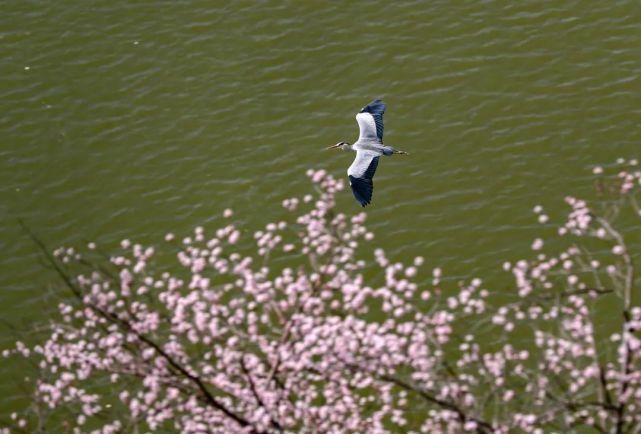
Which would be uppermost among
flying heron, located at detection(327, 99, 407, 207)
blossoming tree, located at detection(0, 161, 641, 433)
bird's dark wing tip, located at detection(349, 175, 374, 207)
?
flying heron, located at detection(327, 99, 407, 207)

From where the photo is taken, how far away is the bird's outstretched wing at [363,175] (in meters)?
22.8

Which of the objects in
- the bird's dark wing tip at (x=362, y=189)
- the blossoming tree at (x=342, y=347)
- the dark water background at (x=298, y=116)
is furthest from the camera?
the dark water background at (x=298, y=116)

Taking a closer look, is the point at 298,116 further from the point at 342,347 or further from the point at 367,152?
the point at 342,347

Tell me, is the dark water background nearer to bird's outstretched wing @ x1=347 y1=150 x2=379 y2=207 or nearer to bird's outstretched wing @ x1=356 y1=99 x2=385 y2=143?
bird's outstretched wing @ x1=356 y1=99 x2=385 y2=143

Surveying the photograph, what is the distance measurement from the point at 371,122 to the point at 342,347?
6.45 metres

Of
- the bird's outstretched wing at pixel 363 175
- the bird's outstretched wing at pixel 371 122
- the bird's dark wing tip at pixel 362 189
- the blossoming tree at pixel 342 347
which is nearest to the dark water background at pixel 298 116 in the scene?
the blossoming tree at pixel 342 347

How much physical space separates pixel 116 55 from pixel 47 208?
6.52 m

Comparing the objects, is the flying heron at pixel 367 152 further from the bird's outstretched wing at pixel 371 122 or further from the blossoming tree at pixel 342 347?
the blossoming tree at pixel 342 347

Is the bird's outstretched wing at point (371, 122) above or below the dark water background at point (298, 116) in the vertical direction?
above

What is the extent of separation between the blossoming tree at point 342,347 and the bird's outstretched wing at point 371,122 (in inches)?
86.7

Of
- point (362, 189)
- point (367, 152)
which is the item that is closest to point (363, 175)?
point (362, 189)

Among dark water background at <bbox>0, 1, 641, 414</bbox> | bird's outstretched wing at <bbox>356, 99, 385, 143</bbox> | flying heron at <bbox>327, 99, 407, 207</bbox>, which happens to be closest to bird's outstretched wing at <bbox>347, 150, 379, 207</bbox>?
flying heron at <bbox>327, 99, 407, 207</bbox>

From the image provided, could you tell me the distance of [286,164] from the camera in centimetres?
2923

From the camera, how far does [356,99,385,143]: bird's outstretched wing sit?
968 inches
